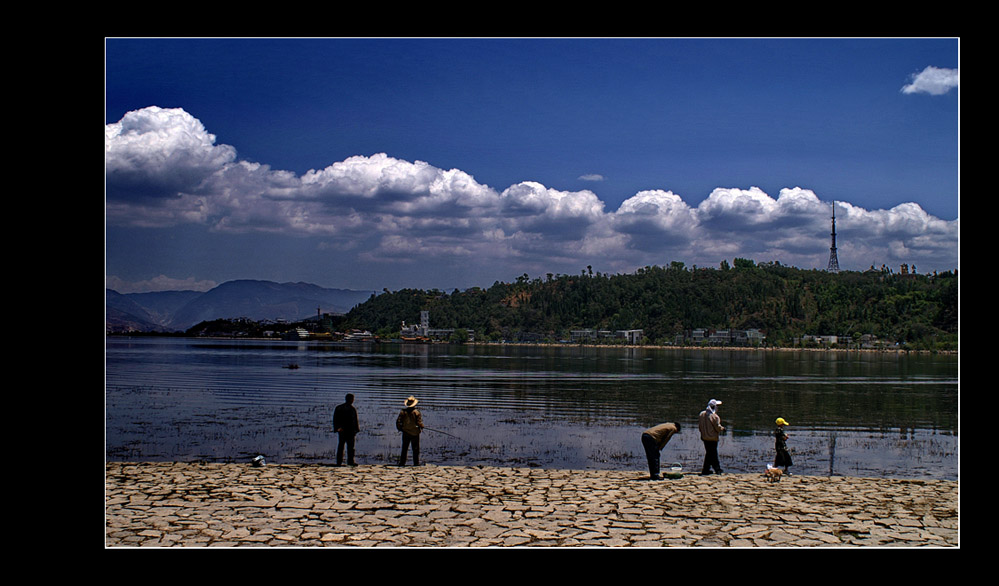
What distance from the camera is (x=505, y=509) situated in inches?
477

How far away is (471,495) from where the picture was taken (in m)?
13.2

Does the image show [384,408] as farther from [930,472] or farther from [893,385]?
[893,385]

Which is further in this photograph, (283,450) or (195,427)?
(195,427)

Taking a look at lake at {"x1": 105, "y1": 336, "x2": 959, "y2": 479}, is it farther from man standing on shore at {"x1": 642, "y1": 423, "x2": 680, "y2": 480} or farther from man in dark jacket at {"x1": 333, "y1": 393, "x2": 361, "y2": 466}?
man in dark jacket at {"x1": 333, "y1": 393, "x2": 361, "y2": 466}

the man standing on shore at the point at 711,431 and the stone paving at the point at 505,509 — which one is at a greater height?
the man standing on shore at the point at 711,431

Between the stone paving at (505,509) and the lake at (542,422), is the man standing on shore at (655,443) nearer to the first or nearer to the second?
the stone paving at (505,509)

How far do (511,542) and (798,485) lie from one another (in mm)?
7352

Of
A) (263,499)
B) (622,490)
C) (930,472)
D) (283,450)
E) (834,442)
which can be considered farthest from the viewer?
(834,442)

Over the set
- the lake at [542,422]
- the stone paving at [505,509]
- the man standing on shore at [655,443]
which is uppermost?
the man standing on shore at [655,443]

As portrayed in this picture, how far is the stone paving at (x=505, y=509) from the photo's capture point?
407 inches

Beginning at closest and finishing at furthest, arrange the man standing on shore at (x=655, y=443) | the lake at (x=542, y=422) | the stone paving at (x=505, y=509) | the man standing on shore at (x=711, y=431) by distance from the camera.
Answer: the stone paving at (x=505, y=509)
the man standing on shore at (x=655, y=443)
the man standing on shore at (x=711, y=431)
the lake at (x=542, y=422)

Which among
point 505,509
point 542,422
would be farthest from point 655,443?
point 542,422

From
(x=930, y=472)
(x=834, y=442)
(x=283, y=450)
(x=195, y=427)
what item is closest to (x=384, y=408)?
(x=195, y=427)

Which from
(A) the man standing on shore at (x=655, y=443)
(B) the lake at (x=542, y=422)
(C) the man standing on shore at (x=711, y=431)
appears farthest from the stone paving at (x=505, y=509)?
(B) the lake at (x=542, y=422)
